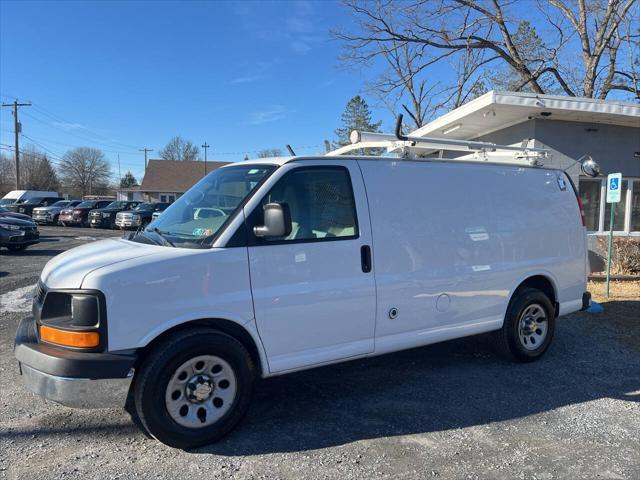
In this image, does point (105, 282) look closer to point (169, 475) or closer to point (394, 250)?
point (169, 475)

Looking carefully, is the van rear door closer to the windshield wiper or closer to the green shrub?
the windshield wiper

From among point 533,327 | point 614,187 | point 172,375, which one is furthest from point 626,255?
point 172,375

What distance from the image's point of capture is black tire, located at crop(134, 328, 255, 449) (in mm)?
3242

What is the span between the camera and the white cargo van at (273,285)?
10.4 ft

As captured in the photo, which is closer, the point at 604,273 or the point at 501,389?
the point at 501,389

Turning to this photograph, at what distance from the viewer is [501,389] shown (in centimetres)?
462

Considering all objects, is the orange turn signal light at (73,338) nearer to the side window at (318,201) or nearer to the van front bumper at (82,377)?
the van front bumper at (82,377)

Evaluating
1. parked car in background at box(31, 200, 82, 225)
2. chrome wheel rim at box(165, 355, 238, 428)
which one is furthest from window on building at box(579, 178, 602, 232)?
parked car in background at box(31, 200, 82, 225)

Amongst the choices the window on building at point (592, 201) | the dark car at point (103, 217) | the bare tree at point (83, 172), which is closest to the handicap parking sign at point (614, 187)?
the window on building at point (592, 201)

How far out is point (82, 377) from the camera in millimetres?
3086

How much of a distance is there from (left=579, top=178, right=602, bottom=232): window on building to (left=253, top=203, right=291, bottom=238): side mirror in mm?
10520

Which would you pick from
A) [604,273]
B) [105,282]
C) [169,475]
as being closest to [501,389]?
[169,475]

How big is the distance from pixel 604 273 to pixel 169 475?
1069 centimetres

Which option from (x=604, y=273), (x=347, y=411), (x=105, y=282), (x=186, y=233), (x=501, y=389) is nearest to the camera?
(x=105, y=282)
